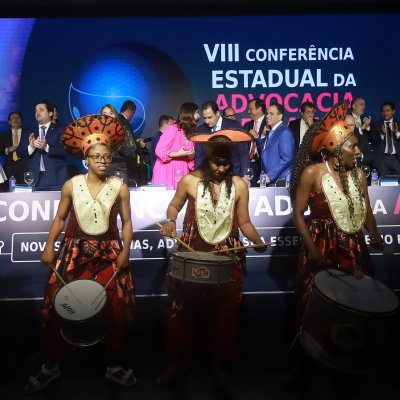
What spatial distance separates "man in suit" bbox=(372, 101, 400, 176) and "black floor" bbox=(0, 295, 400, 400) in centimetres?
460

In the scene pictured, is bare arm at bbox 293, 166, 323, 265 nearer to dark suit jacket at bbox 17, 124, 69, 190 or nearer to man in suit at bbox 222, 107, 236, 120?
dark suit jacket at bbox 17, 124, 69, 190

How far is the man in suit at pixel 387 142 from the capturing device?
9133 mm

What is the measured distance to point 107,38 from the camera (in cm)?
981

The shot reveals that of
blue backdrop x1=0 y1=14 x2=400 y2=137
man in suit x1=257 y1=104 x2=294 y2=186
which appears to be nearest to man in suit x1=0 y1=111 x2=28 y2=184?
blue backdrop x1=0 y1=14 x2=400 y2=137

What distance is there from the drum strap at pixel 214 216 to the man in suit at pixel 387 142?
554cm

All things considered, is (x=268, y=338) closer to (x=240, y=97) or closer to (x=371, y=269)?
(x=371, y=269)

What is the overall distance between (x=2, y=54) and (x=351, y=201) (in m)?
7.67

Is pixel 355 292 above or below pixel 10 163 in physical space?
below

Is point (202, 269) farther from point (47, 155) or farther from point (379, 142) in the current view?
point (379, 142)

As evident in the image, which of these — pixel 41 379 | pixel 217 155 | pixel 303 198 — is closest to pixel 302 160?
pixel 303 198

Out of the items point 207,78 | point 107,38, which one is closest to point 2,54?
point 107,38

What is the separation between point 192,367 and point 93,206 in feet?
4.50

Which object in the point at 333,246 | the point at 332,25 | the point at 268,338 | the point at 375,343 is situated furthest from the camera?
the point at 332,25

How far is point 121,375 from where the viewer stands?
13.1 ft
